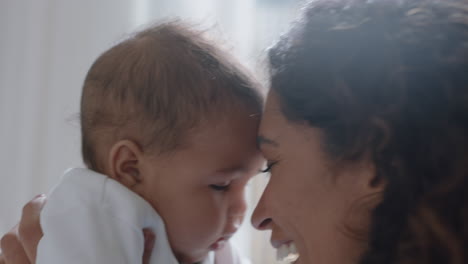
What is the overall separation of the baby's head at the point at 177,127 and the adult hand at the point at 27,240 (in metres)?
0.07

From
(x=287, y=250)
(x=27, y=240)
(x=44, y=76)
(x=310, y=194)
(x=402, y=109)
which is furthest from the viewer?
(x=44, y=76)

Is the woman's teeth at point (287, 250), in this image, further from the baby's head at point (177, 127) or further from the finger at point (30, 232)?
the finger at point (30, 232)

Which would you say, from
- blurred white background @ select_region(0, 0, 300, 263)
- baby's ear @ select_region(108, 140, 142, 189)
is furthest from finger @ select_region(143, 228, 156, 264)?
blurred white background @ select_region(0, 0, 300, 263)

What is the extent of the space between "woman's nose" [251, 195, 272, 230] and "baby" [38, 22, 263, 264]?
133mm

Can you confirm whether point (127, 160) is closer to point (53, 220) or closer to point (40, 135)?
point (53, 220)

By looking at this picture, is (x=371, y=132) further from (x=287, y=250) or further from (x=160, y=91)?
(x=160, y=91)

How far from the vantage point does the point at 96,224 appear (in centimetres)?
102

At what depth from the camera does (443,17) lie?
0.82 m

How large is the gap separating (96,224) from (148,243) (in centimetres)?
11

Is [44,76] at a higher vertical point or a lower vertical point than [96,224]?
lower

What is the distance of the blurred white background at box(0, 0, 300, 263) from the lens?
2102 millimetres

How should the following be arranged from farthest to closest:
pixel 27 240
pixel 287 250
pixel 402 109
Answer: pixel 27 240
pixel 287 250
pixel 402 109

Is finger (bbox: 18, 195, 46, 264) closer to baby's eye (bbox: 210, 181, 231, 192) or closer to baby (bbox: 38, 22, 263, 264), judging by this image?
baby (bbox: 38, 22, 263, 264)

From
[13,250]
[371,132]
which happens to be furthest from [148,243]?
[371,132]
